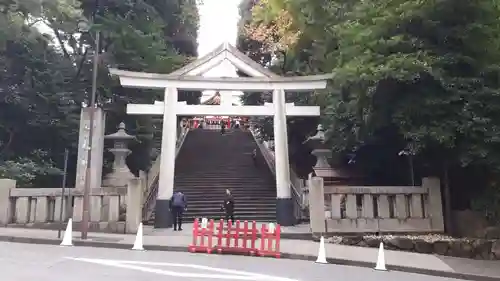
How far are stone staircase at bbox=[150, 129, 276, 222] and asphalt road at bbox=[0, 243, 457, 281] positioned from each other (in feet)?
27.5

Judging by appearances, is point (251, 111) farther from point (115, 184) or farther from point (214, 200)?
point (115, 184)

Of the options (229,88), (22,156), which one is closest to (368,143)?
(229,88)

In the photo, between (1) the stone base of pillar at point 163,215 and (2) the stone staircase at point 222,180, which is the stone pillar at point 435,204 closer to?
(2) the stone staircase at point 222,180

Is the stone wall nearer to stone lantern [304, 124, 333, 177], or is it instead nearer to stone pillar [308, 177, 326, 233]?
stone pillar [308, 177, 326, 233]

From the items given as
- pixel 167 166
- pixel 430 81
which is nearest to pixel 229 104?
pixel 167 166

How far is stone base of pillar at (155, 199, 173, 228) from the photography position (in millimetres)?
16859

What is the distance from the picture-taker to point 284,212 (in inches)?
690

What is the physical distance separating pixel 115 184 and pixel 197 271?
1286 centimetres

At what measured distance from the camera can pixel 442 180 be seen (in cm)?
1426

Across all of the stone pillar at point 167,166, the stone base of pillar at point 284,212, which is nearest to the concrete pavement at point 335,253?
the stone pillar at point 167,166

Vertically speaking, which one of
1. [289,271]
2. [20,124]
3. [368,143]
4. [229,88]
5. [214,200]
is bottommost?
[289,271]

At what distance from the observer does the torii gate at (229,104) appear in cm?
1797

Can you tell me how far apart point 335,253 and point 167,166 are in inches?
327

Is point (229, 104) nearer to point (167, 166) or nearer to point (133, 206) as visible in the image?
point (167, 166)
